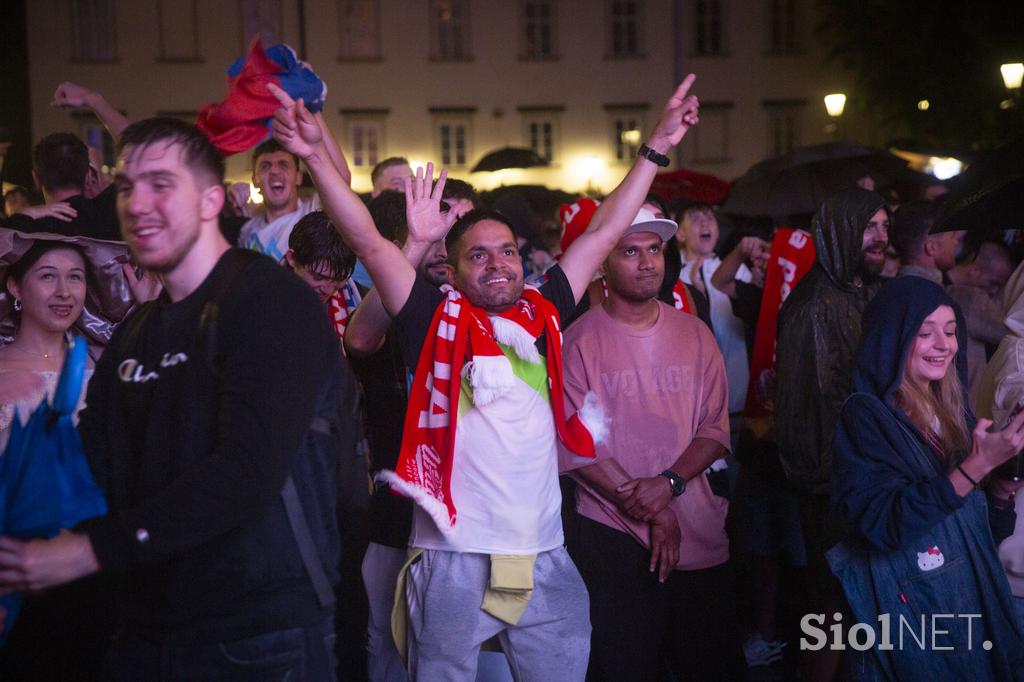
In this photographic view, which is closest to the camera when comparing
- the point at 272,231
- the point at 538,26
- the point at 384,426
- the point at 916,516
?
the point at 916,516

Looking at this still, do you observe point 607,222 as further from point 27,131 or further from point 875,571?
point 27,131

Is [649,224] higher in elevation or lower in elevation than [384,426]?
higher

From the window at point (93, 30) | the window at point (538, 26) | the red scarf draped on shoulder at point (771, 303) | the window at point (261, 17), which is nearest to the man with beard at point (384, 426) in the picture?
the red scarf draped on shoulder at point (771, 303)

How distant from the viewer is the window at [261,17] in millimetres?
33062

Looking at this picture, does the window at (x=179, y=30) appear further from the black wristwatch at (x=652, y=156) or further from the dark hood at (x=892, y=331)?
the dark hood at (x=892, y=331)

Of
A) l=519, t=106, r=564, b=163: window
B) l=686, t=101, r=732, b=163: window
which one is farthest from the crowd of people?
→ l=686, t=101, r=732, b=163: window

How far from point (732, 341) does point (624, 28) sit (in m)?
29.5

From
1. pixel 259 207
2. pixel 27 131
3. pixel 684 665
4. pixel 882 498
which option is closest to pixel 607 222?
pixel 882 498

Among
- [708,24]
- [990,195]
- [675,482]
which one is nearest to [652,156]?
[675,482]

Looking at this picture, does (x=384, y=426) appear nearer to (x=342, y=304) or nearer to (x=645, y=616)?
(x=342, y=304)

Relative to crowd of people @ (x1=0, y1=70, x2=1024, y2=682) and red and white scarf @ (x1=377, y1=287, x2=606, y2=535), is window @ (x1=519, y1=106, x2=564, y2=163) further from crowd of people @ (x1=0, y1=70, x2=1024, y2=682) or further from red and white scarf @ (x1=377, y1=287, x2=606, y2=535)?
red and white scarf @ (x1=377, y1=287, x2=606, y2=535)

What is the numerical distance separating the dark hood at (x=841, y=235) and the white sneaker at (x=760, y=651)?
1.99m

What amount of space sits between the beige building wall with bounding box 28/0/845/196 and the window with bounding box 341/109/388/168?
0.07 metres

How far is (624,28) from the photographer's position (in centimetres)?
3500
